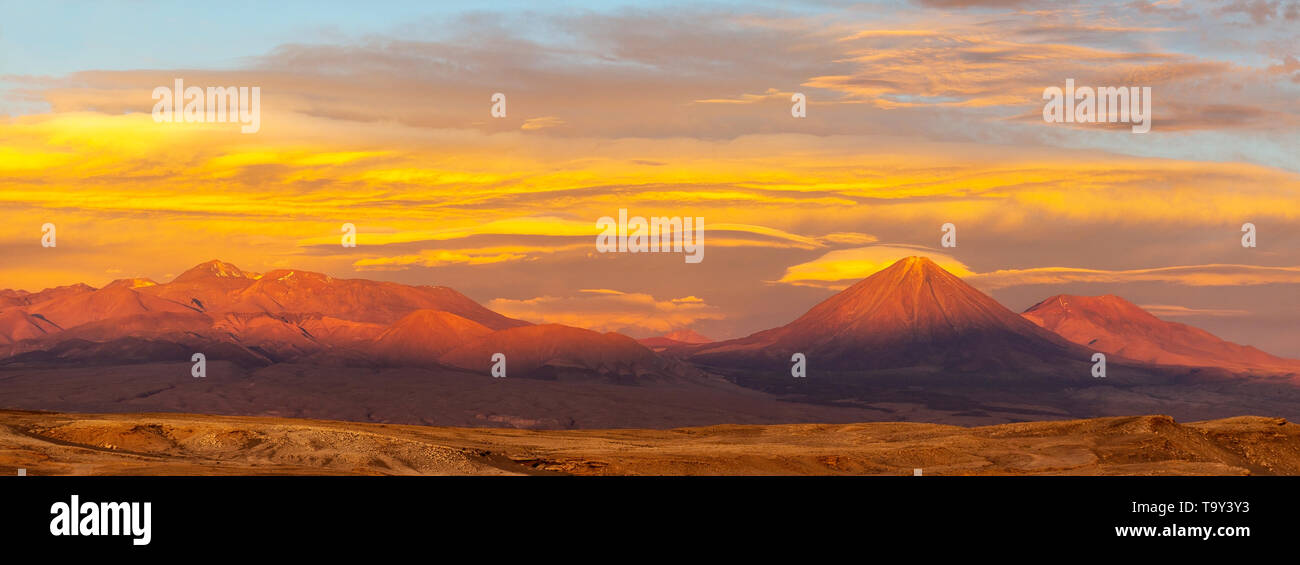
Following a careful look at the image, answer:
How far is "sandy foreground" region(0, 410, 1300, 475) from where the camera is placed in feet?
225

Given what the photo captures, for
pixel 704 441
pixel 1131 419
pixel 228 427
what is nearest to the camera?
pixel 228 427

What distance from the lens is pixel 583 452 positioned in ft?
261

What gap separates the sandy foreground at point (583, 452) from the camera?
225 feet
